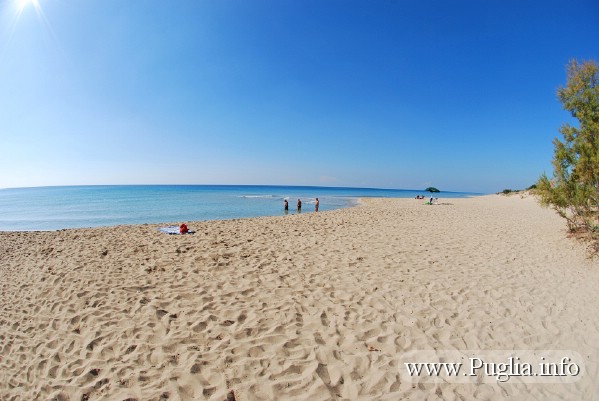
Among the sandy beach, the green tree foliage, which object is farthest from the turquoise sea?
the green tree foliage

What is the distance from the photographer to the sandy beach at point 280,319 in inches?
139

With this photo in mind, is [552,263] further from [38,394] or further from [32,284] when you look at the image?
[32,284]

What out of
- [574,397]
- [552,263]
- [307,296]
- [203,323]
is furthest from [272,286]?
[552,263]

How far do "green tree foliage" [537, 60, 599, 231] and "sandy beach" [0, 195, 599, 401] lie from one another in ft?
5.18

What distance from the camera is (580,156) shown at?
30.6 ft

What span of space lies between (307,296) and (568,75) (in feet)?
40.8

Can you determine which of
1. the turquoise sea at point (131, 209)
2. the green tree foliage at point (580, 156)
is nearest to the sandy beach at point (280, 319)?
the green tree foliage at point (580, 156)

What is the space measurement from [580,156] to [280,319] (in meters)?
11.2

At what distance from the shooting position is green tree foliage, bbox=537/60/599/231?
356 inches

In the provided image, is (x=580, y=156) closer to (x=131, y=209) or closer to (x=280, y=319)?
(x=280, y=319)

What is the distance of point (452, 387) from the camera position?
3.49 metres

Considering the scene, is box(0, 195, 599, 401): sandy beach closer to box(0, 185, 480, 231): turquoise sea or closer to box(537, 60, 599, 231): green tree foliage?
box(537, 60, 599, 231): green tree foliage

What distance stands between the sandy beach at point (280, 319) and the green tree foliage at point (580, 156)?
1578 mm

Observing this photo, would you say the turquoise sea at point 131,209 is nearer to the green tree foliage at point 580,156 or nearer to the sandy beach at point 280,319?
the sandy beach at point 280,319
